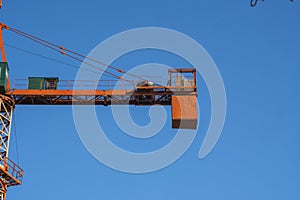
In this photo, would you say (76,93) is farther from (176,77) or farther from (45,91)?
(176,77)

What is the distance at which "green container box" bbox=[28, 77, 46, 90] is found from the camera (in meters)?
53.9

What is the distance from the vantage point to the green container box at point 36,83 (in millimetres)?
53906

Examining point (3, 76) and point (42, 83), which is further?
point (42, 83)

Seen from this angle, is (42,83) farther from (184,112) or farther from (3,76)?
(184,112)

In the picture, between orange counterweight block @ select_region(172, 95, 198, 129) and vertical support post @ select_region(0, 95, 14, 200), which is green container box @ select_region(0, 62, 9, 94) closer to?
vertical support post @ select_region(0, 95, 14, 200)

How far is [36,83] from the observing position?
54188 mm

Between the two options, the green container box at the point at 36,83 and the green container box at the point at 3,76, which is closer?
the green container box at the point at 3,76

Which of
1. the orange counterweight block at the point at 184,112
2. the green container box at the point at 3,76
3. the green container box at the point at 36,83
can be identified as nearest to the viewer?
the orange counterweight block at the point at 184,112

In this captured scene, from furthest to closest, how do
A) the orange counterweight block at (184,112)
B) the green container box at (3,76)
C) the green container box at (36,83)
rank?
1. the green container box at (36,83)
2. the green container box at (3,76)
3. the orange counterweight block at (184,112)

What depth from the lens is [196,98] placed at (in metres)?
52.0

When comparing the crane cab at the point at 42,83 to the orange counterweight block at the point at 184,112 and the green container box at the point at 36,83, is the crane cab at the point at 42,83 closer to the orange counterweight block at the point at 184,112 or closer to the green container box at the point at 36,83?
the green container box at the point at 36,83

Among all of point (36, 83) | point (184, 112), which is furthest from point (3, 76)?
point (184, 112)

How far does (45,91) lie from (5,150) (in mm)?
6428

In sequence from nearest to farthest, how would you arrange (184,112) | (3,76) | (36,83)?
(184,112) < (3,76) < (36,83)
